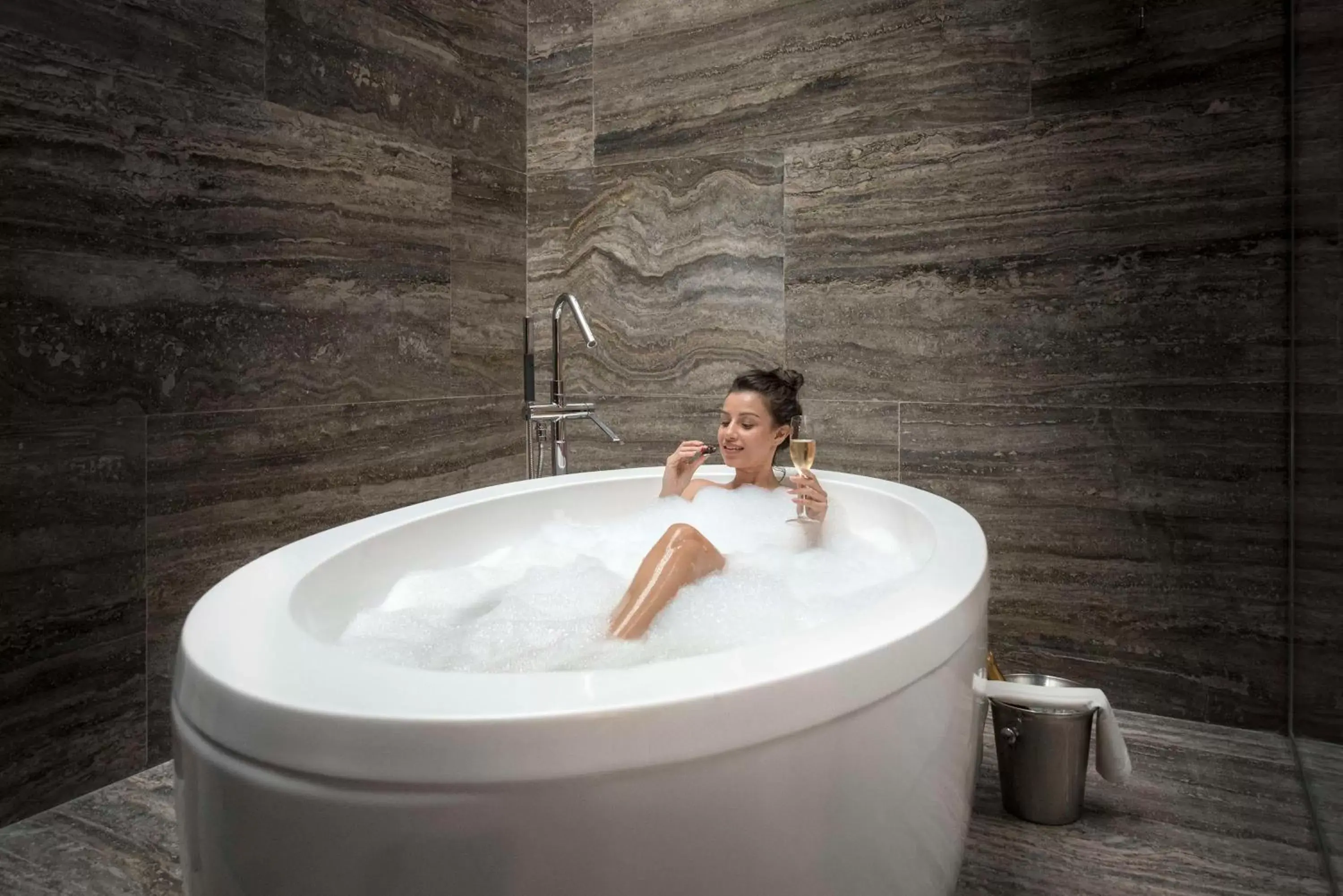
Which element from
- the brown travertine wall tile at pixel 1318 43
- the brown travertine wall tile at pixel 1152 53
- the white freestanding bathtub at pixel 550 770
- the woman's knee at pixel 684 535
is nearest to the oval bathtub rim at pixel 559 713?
the white freestanding bathtub at pixel 550 770

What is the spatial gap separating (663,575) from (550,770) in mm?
846

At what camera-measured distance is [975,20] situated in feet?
8.07

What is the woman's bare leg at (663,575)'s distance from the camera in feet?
4.68

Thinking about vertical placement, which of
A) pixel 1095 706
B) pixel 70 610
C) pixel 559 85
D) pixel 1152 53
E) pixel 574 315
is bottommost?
Result: pixel 1095 706

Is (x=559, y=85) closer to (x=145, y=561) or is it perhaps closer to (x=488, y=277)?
(x=488, y=277)

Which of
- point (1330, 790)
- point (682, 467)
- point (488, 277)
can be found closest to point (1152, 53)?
point (682, 467)

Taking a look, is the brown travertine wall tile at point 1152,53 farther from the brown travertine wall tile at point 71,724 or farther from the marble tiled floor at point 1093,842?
the brown travertine wall tile at point 71,724

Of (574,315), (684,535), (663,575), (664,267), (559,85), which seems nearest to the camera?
(663,575)

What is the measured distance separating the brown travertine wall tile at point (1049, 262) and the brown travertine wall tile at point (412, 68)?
101 cm

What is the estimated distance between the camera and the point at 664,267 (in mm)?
2922

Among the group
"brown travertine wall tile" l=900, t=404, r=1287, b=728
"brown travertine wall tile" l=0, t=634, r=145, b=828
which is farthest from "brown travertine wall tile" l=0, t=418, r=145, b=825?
"brown travertine wall tile" l=900, t=404, r=1287, b=728

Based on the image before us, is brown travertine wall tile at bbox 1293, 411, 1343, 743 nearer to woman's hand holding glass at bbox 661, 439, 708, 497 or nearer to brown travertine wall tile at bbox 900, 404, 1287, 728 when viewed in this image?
brown travertine wall tile at bbox 900, 404, 1287, 728

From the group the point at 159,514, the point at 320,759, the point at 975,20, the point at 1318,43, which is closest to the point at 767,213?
the point at 975,20

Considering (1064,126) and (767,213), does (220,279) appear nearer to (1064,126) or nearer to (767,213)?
(767,213)
